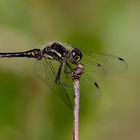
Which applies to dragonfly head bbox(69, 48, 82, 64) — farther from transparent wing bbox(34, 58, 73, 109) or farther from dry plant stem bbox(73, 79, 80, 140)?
dry plant stem bbox(73, 79, 80, 140)

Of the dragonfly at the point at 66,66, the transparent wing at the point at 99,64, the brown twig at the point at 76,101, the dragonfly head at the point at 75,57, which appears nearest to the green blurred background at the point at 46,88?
the dragonfly at the point at 66,66

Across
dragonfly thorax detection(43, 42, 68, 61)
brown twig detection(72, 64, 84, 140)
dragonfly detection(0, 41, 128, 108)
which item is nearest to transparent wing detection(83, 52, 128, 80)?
dragonfly detection(0, 41, 128, 108)

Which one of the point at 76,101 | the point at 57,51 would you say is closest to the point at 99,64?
the point at 57,51

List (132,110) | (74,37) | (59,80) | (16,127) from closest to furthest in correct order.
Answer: (59,80), (16,127), (74,37), (132,110)

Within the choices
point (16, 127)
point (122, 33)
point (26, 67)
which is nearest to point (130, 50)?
point (122, 33)

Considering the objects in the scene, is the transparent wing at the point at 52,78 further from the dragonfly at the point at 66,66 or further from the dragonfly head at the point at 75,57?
the dragonfly head at the point at 75,57

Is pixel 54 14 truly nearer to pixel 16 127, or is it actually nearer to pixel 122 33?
pixel 122 33

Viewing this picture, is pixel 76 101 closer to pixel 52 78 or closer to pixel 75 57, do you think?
pixel 75 57
